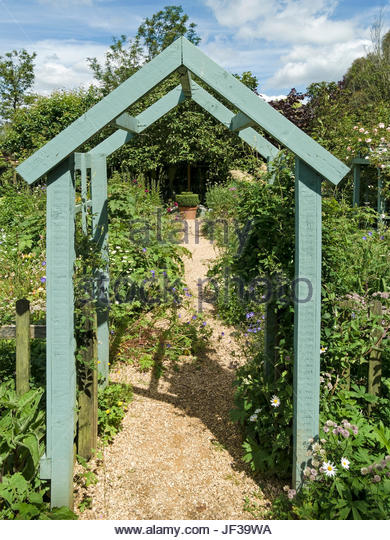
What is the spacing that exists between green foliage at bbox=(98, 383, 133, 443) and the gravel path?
8cm

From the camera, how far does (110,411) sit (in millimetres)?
3283

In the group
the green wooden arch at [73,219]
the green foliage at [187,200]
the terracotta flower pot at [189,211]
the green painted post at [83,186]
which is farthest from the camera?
the terracotta flower pot at [189,211]

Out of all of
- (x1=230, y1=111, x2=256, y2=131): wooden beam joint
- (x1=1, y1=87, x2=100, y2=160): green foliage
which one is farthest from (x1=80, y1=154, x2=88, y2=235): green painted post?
(x1=1, y1=87, x2=100, y2=160): green foliage

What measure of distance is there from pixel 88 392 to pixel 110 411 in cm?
45

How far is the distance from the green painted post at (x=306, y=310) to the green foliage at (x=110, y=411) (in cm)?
139

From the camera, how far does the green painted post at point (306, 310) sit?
89.7 inches

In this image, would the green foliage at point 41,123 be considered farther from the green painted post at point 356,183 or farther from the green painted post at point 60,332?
the green painted post at point 60,332

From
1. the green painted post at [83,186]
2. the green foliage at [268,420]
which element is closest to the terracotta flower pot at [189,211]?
the green painted post at [83,186]

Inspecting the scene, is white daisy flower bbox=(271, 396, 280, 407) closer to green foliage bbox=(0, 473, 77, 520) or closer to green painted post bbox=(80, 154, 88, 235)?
green foliage bbox=(0, 473, 77, 520)

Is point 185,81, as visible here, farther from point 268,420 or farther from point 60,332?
point 268,420

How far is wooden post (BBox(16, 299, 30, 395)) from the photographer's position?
256 centimetres

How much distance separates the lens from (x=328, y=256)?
8.98ft

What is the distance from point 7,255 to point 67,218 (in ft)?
13.5

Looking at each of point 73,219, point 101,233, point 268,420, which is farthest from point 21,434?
point 101,233
